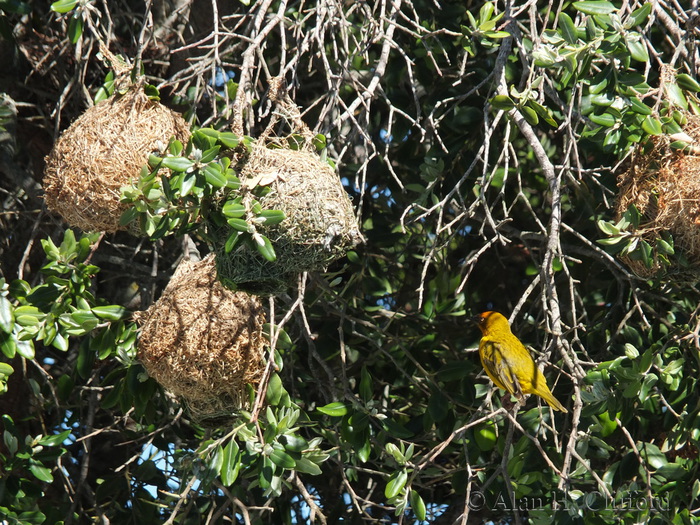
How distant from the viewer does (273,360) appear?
7.91 feet

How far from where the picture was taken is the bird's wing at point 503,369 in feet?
9.32

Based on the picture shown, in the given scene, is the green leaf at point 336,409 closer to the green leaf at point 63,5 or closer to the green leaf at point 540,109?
the green leaf at point 540,109

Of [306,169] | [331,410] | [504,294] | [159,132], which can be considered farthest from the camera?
[504,294]

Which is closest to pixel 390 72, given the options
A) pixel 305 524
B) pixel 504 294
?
pixel 504 294

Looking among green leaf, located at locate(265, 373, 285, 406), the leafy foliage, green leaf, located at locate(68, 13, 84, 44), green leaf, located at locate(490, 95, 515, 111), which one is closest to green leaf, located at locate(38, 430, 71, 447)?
the leafy foliage

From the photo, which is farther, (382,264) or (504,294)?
(504,294)

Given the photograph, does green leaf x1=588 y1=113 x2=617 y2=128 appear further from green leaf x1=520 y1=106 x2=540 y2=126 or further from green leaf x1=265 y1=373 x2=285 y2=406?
green leaf x1=265 y1=373 x2=285 y2=406

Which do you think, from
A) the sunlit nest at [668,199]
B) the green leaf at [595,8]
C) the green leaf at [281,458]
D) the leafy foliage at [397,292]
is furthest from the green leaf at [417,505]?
the green leaf at [595,8]

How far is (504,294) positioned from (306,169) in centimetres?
194

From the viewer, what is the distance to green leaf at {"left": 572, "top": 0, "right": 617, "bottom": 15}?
231cm

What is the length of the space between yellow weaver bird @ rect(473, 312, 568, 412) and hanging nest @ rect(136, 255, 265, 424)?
77 cm

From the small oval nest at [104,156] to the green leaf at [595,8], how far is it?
3.54 feet

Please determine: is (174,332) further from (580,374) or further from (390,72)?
(390,72)

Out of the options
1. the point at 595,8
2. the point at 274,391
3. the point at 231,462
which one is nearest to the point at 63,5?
the point at 274,391
